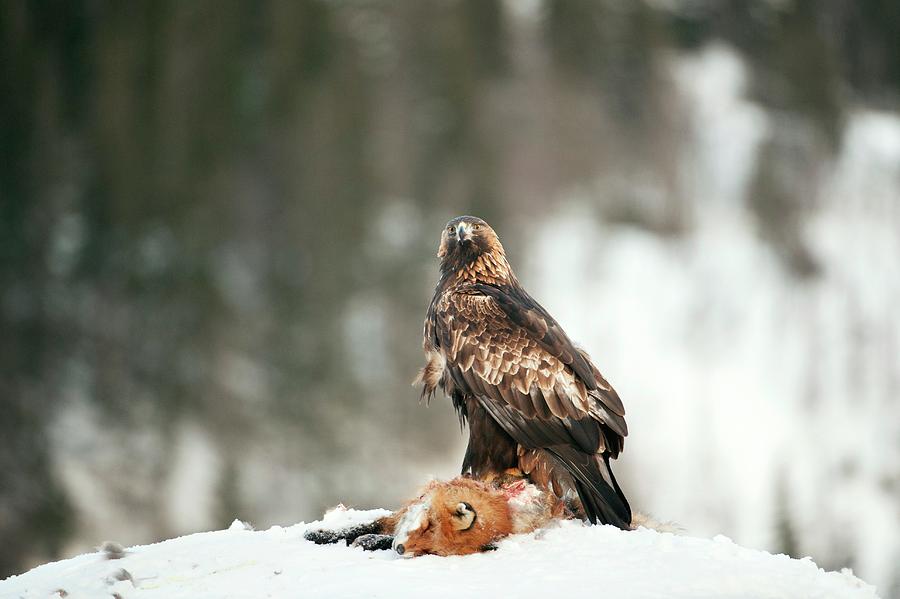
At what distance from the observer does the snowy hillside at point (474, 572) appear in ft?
11.1

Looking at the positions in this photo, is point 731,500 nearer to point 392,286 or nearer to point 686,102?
point 392,286

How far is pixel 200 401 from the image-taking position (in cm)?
3484

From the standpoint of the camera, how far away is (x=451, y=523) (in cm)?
391

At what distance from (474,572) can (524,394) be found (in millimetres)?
1314

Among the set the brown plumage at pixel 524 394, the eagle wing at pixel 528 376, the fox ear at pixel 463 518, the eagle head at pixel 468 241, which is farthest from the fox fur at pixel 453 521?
the eagle head at pixel 468 241

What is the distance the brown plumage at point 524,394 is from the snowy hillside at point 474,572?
0.42 meters

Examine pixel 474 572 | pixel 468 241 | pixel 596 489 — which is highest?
pixel 468 241

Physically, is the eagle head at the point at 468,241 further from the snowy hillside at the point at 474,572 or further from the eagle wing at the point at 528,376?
the snowy hillside at the point at 474,572

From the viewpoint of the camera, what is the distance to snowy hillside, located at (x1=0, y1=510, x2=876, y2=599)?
3.39m

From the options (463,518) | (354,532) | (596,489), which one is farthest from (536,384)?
(354,532)

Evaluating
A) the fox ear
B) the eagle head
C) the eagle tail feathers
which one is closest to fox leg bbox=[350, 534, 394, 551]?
the fox ear

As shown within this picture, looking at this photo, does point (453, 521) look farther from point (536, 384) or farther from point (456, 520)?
point (536, 384)

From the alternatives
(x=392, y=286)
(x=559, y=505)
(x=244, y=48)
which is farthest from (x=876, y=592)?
(x=244, y=48)

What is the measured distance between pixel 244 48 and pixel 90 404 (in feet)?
53.8
